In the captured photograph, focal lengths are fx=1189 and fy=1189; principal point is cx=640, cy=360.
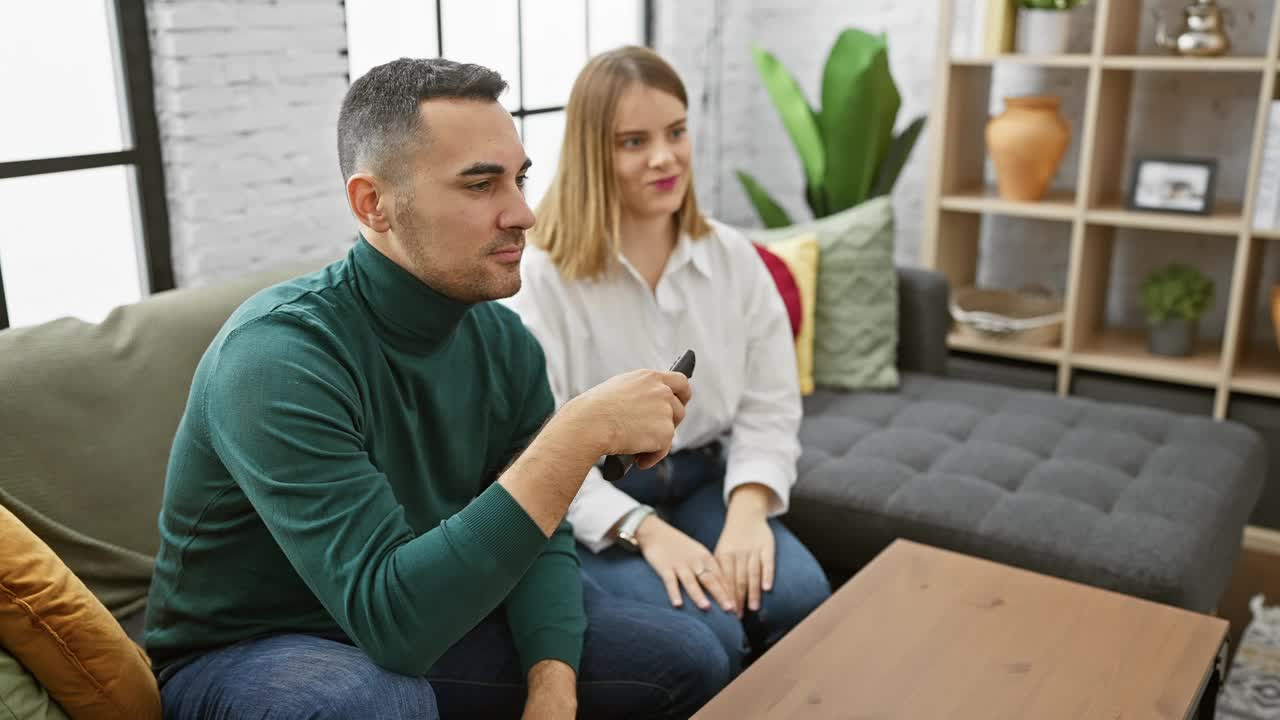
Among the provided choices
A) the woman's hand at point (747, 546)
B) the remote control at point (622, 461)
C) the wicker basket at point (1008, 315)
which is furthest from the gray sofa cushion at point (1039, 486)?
the remote control at point (622, 461)

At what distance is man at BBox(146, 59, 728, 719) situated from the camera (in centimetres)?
119

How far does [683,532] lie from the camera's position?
203cm

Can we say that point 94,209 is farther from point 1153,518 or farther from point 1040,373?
point 1040,373

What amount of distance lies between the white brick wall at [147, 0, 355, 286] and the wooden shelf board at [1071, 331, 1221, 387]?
2.06 m

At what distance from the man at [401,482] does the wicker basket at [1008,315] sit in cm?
204

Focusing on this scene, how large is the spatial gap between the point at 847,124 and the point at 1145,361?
1.03 meters

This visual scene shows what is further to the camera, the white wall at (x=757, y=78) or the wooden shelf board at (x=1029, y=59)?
the white wall at (x=757, y=78)

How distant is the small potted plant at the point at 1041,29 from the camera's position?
10.7ft

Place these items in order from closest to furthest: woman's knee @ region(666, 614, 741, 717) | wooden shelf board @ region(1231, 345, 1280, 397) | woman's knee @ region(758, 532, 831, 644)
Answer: woman's knee @ region(666, 614, 741, 717), woman's knee @ region(758, 532, 831, 644), wooden shelf board @ region(1231, 345, 1280, 397)

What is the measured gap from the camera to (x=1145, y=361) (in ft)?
10.5

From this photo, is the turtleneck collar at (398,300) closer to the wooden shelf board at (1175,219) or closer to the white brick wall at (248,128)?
the white brick wall at (248,128)

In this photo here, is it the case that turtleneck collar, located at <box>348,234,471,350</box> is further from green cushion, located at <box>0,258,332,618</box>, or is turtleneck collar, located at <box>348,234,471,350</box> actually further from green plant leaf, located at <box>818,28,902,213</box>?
green plant leaf, located at <box>818,28,902,213</box>

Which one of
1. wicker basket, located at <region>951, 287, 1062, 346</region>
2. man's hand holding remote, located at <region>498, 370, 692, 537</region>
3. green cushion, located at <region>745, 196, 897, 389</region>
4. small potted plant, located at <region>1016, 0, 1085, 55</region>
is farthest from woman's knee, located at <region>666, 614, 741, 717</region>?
small potted plant, located at <region>1016, 0, 1085, 55</region>

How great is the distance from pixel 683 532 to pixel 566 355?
363mm
